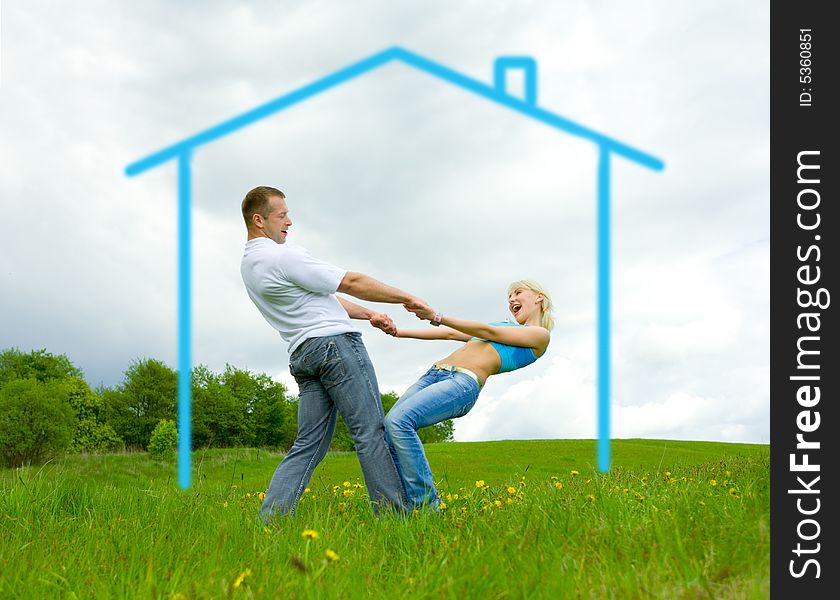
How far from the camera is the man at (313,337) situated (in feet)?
15.3

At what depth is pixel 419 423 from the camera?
481cm

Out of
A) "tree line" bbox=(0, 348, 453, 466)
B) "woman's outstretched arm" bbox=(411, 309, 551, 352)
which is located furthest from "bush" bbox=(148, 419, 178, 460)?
"woman's outstretched arm" bbox=(411, 309, 551, 352)

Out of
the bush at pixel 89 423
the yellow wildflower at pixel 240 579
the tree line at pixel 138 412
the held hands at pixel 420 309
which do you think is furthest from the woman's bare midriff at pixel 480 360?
the bush at pixel 89 423

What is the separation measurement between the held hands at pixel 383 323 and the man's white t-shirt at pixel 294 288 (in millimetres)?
419

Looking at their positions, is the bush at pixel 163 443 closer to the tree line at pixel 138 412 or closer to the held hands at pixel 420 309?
the tree line at pixel 138 412

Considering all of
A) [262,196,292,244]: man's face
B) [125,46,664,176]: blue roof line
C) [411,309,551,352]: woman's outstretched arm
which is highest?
[125,46,664,176]: blue roof line

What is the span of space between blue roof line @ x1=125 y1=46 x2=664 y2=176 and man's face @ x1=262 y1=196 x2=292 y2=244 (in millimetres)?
655

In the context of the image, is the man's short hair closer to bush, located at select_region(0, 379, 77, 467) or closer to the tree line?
the tree line

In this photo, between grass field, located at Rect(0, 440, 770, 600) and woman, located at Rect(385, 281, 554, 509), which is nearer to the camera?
grass field, located at Rect(0, 440, 770, 600)

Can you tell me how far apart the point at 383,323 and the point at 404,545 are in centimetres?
182

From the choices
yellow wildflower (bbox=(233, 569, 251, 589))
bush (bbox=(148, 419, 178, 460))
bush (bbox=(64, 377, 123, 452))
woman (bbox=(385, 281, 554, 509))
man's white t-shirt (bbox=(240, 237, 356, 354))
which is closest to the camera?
yellow wildflower (bbox=(233, 569, 251, 589))

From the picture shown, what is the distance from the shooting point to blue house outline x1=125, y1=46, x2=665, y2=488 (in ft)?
16.5
